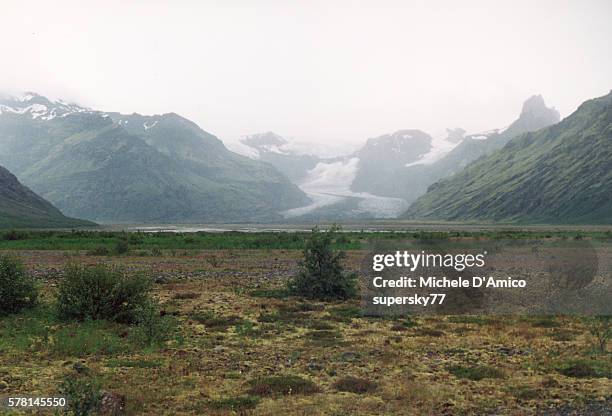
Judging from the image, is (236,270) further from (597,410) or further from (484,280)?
(597,410)

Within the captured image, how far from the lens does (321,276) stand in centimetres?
3250

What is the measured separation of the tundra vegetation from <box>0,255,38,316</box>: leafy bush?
0.07 metres

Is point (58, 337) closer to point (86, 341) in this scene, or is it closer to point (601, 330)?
point (86, 341)

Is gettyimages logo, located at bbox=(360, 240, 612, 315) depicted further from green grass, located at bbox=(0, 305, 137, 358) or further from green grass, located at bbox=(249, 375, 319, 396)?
green grass, located at bbox=(0, 305, 137, 358)

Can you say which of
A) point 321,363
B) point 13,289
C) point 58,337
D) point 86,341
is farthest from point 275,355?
point 13,289

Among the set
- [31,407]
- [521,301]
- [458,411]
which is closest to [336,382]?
[458,411]

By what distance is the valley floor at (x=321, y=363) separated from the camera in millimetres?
14008

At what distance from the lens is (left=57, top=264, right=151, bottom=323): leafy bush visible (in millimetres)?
23234

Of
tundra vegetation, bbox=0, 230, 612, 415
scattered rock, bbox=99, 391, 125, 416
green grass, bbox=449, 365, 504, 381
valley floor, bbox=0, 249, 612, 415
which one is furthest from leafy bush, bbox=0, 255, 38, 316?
green grass, bbox=449, 365, 504, 381

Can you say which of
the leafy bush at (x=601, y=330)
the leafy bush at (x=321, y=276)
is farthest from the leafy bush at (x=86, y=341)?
the leafy bush at (x=601, y=330)

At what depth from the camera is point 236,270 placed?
152 ft

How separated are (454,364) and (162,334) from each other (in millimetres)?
11386

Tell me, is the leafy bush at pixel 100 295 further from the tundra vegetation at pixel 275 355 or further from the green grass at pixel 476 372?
the green grass at pixel 476 372

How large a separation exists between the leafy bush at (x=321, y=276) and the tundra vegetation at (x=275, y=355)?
387 mm
